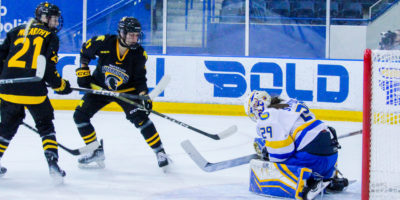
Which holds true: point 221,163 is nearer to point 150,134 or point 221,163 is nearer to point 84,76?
point 150,134

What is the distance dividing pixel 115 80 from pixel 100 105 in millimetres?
192

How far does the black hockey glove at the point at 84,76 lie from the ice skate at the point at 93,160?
1.39 ft

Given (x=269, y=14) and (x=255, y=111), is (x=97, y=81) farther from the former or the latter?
(x=269, y=14)

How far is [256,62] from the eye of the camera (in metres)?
5.72

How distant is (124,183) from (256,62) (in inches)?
121

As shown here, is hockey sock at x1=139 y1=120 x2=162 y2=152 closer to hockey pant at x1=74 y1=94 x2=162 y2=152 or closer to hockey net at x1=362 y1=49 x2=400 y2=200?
hockey pant at x1=74 y1=94 x2=162 y2=152

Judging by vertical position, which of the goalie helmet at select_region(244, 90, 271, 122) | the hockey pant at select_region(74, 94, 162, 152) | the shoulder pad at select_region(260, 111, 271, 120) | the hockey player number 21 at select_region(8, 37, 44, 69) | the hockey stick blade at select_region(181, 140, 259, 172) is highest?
the hockey player number 21 at select_region(8, 37, 44, 69)

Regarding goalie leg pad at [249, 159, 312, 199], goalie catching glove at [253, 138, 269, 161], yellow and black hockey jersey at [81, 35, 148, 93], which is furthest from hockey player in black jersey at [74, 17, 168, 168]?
goalie leg pad at [249, 159, 312, 199]

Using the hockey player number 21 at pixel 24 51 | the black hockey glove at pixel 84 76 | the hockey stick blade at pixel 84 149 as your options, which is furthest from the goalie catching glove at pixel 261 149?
the hockey player number 21 at pixel 24 51

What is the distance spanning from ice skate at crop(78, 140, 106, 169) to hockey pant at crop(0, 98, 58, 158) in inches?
18.0

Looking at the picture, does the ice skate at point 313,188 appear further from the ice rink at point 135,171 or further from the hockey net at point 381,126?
the hockey net at point 381,126

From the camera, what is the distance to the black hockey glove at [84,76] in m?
3.27

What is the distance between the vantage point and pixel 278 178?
2557 millimetres

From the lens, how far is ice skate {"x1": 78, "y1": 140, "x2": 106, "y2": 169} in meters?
3.34
